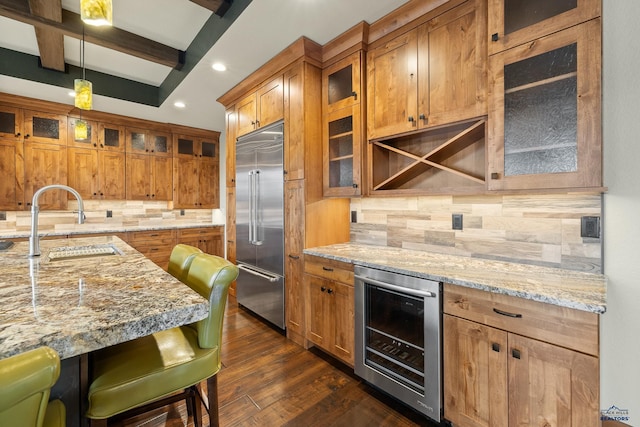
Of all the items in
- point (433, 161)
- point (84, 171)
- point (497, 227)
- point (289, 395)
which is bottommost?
point (289, 395)

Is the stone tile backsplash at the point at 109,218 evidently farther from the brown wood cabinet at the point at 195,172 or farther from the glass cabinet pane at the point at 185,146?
the glass cabinet pane at the point at 185,146

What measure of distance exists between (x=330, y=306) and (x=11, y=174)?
4.43 m

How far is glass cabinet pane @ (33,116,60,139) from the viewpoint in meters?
3.83

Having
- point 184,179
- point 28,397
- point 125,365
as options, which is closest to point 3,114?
point 184,179

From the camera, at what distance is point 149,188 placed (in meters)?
4.77

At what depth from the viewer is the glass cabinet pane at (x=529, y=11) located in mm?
1462

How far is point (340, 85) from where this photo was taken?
2588mm

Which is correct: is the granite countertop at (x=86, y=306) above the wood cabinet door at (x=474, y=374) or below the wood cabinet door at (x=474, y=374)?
above

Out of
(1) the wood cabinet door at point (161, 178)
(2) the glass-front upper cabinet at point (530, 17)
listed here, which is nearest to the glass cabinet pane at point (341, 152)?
(2) the glass-front upper cabinet at point (530, 17)

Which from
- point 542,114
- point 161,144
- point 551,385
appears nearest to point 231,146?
point 161,144

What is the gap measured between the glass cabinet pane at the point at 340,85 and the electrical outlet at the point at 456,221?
133 cm

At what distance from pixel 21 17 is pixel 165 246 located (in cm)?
317

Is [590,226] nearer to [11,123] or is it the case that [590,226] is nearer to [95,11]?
[95,11]

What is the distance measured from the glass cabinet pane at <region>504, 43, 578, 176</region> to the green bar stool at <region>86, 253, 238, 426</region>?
64.9 inches
